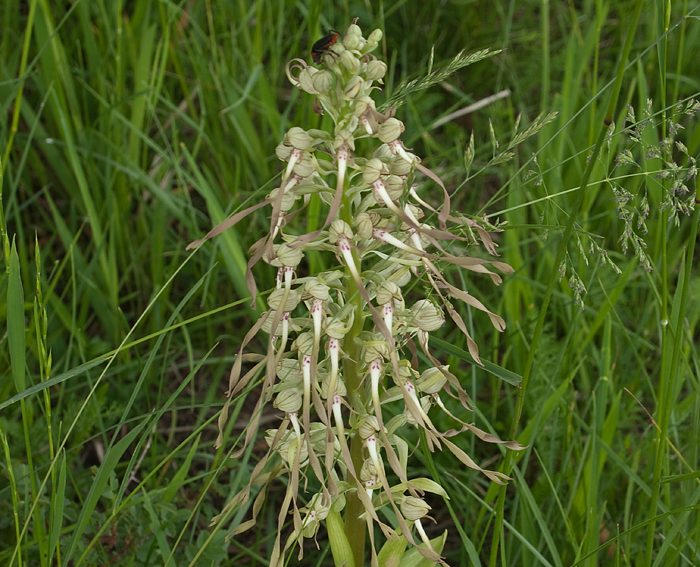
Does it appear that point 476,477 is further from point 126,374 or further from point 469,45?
point 469,45

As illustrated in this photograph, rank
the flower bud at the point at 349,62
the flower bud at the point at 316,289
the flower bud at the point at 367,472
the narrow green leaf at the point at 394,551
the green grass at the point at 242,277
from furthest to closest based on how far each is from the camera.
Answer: the green grass at the point at 242,277 < the narrow green leaf at the point at 394,551 < the flower bud at the point at 367,472 < the flower bud at the point at 316,289 < the flower bud at the point at 349,62

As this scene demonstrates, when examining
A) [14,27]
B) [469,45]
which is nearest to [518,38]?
[469,45]

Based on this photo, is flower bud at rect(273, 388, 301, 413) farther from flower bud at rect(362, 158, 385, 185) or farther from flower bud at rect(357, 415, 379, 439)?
flower bud at rect(362, 158, 385, 185)

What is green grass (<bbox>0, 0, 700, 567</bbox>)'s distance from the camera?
79.4 inches

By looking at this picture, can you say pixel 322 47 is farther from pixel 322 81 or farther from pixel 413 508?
pixel 413 508

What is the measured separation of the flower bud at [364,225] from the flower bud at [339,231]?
0.06ft

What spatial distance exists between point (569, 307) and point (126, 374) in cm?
116

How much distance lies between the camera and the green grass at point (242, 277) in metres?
2.02

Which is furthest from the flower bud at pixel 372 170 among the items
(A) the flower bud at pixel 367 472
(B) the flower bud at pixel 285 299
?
(A) the flower bud at pixel 367 472

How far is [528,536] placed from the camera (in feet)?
6.54

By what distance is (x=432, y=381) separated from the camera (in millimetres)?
1607

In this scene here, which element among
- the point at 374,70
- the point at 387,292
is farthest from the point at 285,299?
the point at 374,70

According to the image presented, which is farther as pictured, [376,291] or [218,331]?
[218,331]

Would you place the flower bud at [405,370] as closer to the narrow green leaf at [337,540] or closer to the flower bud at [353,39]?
the narrow green leaf at [337,540]
